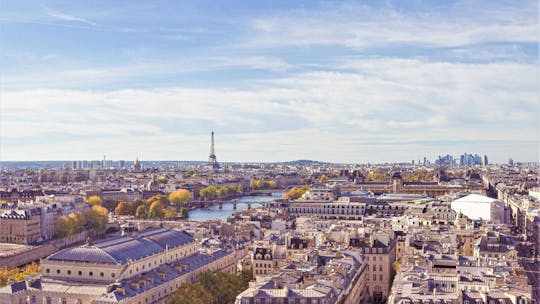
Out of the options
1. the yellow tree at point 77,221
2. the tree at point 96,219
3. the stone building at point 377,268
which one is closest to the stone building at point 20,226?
the yellow tree at point 77,221

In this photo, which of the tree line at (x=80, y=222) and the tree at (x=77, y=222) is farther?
the tree at (x=77, y=222)

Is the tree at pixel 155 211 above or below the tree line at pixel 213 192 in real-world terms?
below

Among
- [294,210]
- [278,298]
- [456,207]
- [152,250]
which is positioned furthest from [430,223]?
[278,298]

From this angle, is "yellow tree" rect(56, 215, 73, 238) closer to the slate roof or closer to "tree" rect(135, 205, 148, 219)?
"tree" rect(135, 205, 148, 219)

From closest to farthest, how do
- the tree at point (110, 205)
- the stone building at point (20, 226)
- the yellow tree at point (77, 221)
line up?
the stone building at point (20, 226) < the yellow tree at point (77, 221) < the tree at point (110, 205)

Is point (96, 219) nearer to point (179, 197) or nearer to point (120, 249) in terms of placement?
point (120, 249)

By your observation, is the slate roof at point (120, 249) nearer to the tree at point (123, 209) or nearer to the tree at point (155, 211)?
the tree at point (155, 211)

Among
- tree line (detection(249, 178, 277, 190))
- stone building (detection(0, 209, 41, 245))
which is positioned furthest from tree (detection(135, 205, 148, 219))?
tree line (detection(249, 178, 277, 190))

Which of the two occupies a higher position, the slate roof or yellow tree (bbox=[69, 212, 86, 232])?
the slate roof

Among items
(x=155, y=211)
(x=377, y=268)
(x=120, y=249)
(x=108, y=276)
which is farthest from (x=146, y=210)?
(x=108, y=276)
